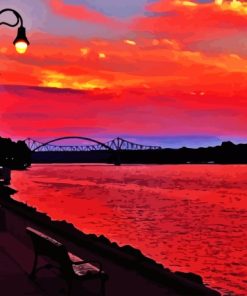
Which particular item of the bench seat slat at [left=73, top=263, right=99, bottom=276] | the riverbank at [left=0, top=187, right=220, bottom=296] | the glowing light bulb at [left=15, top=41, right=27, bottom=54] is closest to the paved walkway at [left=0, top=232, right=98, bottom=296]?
the bench seat slat at [left=73, top=263, right=99, bottom=276]

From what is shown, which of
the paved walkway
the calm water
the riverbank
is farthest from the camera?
the calm water

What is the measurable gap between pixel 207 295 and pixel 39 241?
3302 millimetres

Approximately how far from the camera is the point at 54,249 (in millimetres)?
9688

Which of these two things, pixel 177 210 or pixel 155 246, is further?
pixel 177 210

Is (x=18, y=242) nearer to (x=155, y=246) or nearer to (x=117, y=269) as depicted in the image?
(x=117, y=269)

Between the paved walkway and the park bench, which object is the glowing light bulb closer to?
the park bench

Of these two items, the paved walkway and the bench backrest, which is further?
the paved walkway

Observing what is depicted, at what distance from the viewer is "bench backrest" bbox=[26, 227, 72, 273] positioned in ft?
30.2

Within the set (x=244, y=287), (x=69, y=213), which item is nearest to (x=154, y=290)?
(x=244, y=287)

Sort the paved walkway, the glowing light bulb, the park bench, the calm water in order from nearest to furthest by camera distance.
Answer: the park bench → the paved walkway → the glowing light bulb → the calm water

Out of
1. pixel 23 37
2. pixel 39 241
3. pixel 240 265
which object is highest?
pixel 23 37

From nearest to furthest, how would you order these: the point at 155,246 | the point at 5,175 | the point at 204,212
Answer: the point at 155,246 → the point at 204,212 → the point at 5,175

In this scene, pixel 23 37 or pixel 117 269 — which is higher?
pixel 23 37

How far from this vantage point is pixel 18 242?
1606cm
